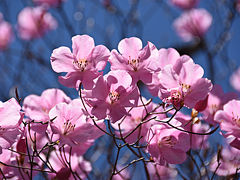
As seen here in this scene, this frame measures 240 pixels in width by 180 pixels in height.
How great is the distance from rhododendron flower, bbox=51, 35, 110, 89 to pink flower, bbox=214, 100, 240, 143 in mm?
328

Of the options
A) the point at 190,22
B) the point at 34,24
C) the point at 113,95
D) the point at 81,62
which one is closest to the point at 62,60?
the point at 81,62

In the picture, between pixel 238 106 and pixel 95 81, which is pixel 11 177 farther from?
pixel 238 106

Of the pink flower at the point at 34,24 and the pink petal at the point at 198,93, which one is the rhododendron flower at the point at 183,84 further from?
the pink flower at the point at 34,24

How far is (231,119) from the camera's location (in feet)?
2.93

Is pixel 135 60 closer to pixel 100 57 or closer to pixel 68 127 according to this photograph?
pixel 100 57

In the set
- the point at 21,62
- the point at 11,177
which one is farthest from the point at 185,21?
the point at 11,177

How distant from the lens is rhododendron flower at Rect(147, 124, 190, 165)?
3.00ft

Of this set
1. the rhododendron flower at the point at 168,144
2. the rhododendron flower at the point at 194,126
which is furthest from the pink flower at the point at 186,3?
the rhododendron flower at the point at 168,144

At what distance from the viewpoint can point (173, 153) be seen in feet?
3.05

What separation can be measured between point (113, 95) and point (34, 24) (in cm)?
223

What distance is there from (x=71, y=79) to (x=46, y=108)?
0.64 ft

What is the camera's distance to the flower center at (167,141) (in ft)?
3.04

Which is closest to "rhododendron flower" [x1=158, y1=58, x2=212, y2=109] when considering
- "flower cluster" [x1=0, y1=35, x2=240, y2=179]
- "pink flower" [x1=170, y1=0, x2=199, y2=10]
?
"flower cluster" [x1=0, y1=35, x2=240, y2=179]

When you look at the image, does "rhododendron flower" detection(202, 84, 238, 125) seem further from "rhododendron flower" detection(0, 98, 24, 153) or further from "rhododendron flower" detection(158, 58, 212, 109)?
"rhododendron flower" detection(0, 98, 24, 153)
